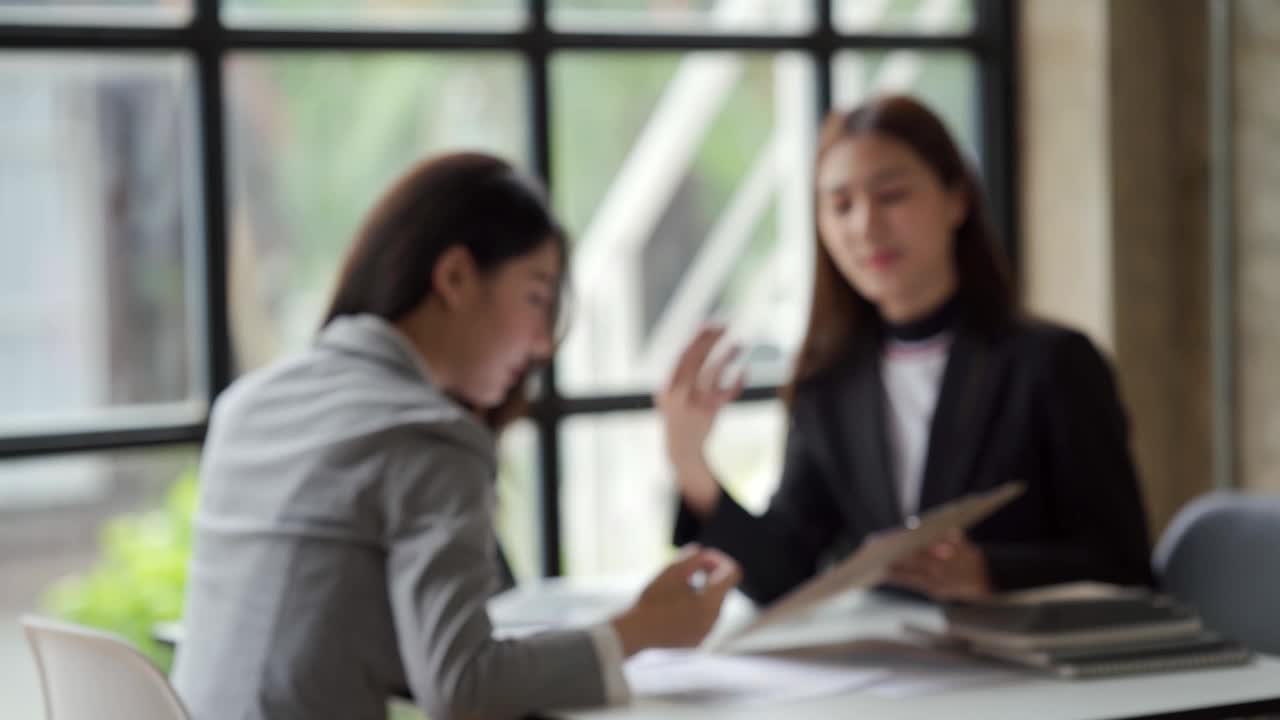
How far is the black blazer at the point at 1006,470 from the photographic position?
2.85 metres

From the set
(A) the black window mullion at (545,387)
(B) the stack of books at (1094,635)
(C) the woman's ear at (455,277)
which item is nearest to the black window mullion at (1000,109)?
(A) the black window mullion at (545,387)

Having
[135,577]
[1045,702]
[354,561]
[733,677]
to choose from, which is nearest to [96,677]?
[354,561]

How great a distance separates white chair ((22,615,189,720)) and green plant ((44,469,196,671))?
1.48 metres

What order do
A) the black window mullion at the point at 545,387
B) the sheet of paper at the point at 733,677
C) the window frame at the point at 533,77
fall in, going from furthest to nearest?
the black window mullion at the point at 545,387 → the window frame at the point at 533,77 → the sheet of paper at the point at 733,677

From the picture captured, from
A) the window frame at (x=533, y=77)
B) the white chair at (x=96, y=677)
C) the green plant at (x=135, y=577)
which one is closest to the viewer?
the white chair at (x=96, y=677)

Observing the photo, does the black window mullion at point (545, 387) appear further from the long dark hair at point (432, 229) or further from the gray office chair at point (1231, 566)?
the long dark hair at point (432, 229)

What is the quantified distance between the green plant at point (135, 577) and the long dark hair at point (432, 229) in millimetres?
1431

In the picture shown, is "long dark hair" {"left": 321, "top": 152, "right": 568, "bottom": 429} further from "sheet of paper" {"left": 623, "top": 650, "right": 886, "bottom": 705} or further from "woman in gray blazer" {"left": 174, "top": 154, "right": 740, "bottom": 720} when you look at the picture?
"sheet of paper" {"left": 623, "top": 650, "right": 886, "bottom": 705}

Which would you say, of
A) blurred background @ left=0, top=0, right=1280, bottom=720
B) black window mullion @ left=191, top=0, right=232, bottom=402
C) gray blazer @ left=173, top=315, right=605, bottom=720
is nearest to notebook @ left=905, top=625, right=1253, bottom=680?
gray blazer @ left=173, top=315, right=605, bottom=720

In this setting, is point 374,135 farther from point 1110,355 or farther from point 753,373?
point 1110,355

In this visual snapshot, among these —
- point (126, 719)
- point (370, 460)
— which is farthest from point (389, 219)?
point (126, 719)

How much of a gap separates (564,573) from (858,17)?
50.9 inches

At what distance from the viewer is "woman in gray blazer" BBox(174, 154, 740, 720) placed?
2092mm

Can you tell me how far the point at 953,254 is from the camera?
311cm
